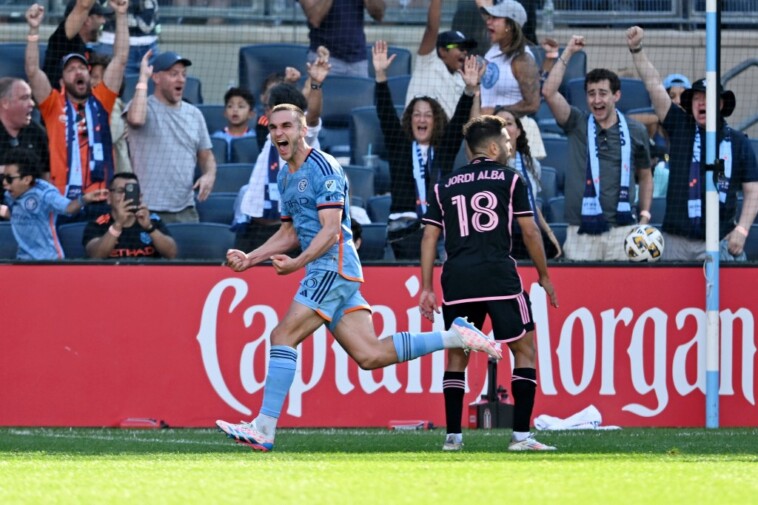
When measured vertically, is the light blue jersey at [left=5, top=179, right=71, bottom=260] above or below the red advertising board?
above

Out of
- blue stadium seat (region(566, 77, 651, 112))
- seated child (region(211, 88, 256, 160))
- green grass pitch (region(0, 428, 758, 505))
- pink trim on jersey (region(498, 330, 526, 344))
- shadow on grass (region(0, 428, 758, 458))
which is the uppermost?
blue stadium seat (region(566, 77, 651, 112))

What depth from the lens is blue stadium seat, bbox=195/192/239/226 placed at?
13.2m

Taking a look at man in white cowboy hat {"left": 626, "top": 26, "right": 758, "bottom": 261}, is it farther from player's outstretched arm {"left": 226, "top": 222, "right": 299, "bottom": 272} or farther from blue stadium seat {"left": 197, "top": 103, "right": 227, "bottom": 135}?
blue stadium seat {"left": 197, "top": 103, "right": 227, "bottom": 135}

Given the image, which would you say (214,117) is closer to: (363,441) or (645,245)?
(645,245)

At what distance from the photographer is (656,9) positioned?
52.7ft

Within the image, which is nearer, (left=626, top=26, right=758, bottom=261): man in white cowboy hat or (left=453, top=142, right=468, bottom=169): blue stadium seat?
(left=626, top=26, right=758, bottom=261): man in white cowboy hat

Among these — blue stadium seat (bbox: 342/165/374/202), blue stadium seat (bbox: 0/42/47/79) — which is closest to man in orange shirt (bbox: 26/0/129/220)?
blue stadium seat (bbox: 0/42/47/79)

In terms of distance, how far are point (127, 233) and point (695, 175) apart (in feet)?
15.7

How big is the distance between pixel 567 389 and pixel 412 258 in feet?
5.66

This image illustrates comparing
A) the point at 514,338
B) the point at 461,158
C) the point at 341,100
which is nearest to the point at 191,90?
the point at 341,100

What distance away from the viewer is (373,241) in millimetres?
12391

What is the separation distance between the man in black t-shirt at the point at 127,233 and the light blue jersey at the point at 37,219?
1.07 ft

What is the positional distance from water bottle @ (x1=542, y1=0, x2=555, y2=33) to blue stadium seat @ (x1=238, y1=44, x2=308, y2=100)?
2.74 meters

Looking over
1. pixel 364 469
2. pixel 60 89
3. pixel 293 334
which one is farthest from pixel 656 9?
pixel 364 469
